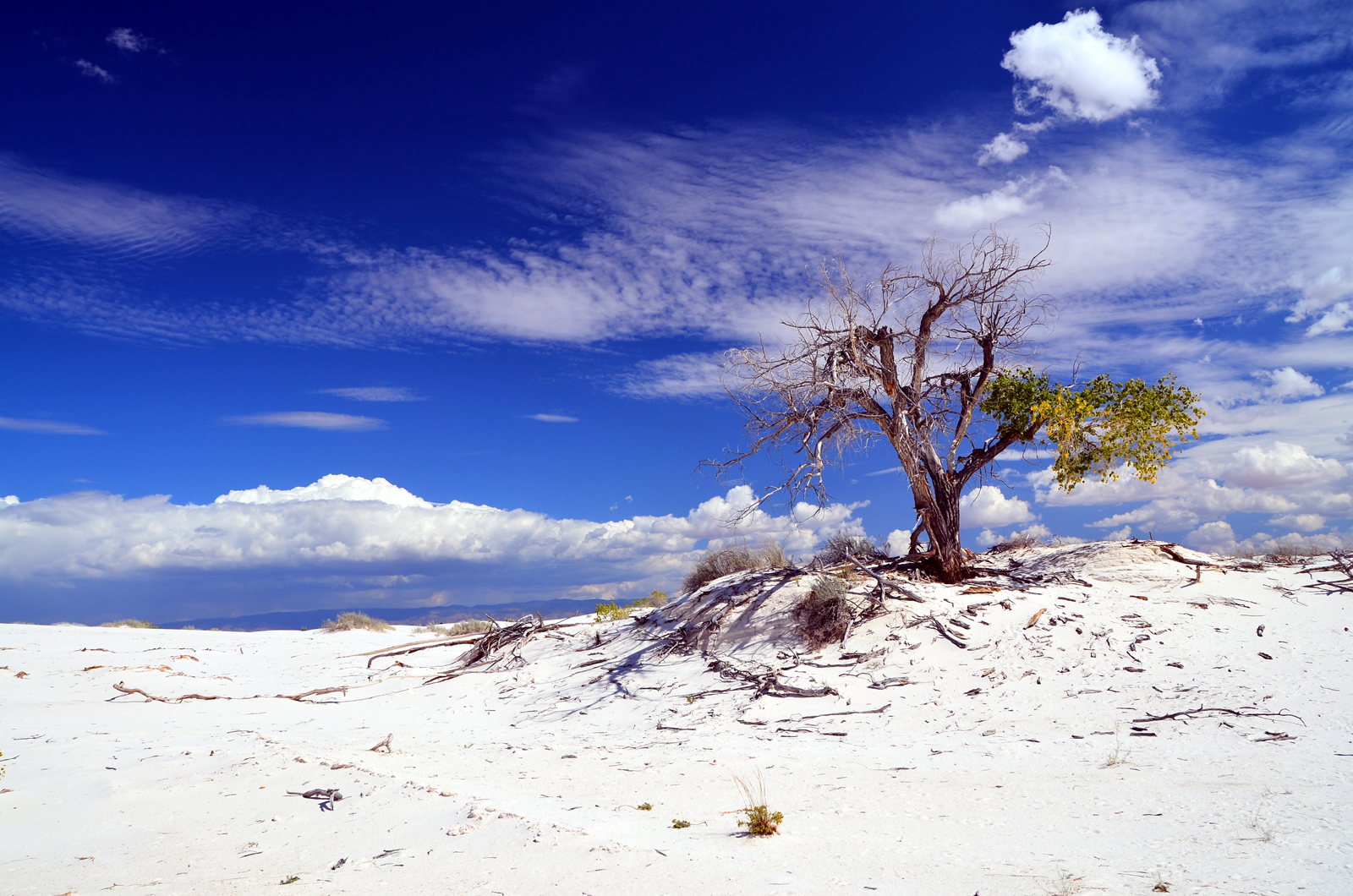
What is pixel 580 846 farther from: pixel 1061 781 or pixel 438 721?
pixel 438 721

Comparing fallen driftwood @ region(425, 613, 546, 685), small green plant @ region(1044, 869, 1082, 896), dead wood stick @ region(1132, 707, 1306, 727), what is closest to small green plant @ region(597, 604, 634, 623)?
fallen driftwood @ region(425, 613, 546, 685)

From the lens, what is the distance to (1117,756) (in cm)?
695

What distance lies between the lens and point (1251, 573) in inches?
513

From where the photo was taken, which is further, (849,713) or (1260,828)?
(849,713)

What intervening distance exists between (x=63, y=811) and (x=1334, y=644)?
14.7 meters

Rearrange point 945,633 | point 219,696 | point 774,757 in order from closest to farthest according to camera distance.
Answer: point 774,757 < point 945,633 < point 219,696

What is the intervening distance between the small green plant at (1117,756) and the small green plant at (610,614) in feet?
40.0

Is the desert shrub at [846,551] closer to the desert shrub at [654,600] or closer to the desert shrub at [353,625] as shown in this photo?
the desert shrub at [654,600]

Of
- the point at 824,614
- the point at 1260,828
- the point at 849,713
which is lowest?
the point at 849,713

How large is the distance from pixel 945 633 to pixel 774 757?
4.53m

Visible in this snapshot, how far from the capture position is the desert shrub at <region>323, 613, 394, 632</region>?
25.6 meters

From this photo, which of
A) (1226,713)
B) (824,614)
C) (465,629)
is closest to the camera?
(1226,713)

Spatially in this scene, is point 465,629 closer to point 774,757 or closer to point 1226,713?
point 774,757

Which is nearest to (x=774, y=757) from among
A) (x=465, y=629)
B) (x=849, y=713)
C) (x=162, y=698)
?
(x=849, y=713)
